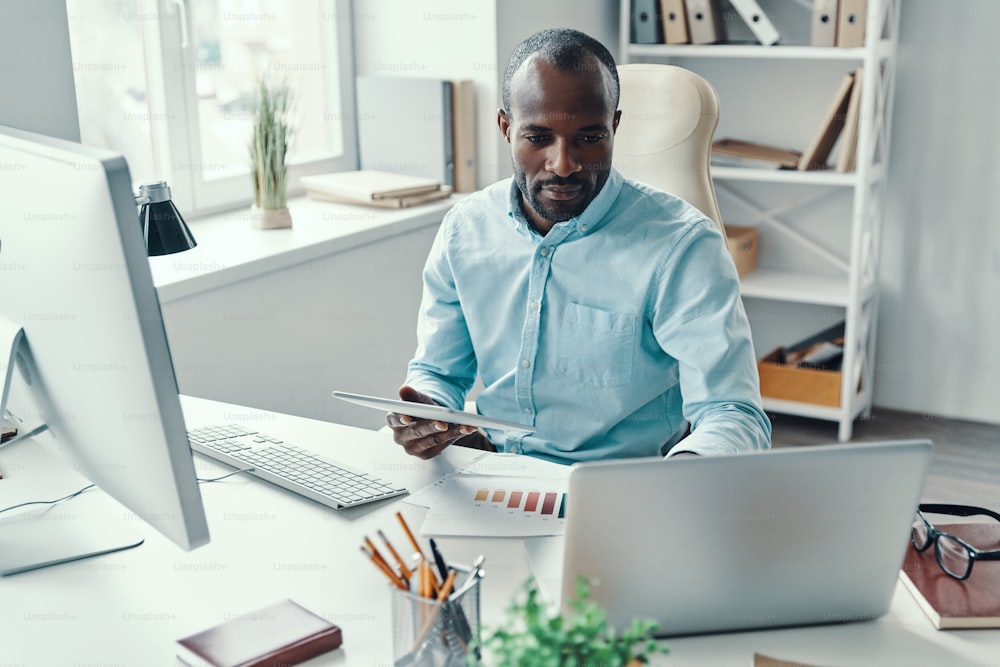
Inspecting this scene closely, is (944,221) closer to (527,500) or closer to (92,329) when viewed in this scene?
(527,500)

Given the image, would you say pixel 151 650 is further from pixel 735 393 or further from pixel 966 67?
pixel 966 67

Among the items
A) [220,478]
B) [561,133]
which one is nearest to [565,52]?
[561,133]

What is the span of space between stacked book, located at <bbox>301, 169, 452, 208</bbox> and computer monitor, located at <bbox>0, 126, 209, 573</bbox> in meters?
1.62

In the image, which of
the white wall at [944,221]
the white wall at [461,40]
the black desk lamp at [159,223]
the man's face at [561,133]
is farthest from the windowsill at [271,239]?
the white wall at [944,221]

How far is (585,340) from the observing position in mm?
1591

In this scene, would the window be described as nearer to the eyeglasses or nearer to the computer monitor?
the computer monitor

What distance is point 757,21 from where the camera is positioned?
3.06m

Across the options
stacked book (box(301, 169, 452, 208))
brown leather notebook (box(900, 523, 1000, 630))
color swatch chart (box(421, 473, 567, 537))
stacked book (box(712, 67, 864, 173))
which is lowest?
color swatch chart (box(421, 473, 567, 537))

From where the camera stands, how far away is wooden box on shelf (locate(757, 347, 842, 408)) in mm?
3178

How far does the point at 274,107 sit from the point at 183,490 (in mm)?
1724

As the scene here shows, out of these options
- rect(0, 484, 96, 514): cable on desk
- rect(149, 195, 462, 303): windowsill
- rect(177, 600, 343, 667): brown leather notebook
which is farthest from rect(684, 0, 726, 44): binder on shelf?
rect(177, 600, 343, 667): brown leather notebook

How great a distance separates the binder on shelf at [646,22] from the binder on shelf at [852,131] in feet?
1.95

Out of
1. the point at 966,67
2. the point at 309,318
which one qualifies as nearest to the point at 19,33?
the point at 309,318

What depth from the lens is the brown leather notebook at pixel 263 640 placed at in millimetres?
944
